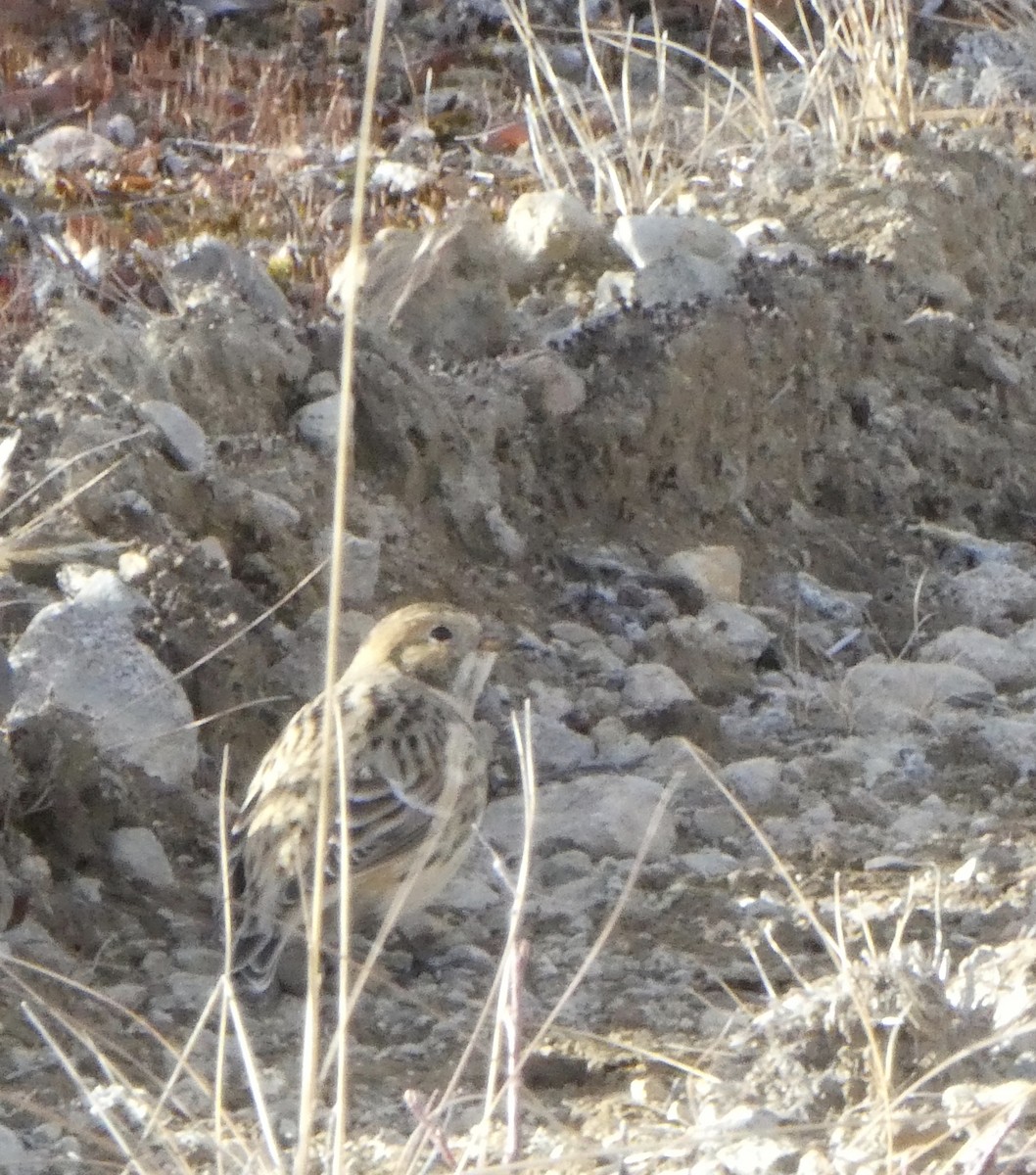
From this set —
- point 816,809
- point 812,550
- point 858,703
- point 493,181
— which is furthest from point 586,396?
point 493,181

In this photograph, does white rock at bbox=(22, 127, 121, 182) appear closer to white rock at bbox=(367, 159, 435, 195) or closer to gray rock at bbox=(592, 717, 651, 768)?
white rock at bbox=(367, 159, 435, 195)

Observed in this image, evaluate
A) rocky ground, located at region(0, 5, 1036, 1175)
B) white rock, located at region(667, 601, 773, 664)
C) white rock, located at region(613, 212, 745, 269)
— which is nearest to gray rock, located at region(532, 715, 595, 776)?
rocky ground, located at region(0, 5, 1036, 1175)

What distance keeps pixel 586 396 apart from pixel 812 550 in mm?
862

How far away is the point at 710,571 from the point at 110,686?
2068 millimetres

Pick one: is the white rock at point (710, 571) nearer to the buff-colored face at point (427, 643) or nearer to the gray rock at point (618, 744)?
the gray rock at point (618, 744)

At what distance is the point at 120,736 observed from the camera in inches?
187

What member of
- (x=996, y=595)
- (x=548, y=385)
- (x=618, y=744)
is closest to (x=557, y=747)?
(x=618, y=744)

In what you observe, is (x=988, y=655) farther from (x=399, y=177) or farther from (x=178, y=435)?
(x=399, y=177)

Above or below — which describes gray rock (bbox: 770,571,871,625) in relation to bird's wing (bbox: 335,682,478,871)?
below

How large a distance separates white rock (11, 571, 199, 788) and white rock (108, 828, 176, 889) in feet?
0.64

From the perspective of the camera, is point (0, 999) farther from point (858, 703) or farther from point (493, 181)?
point (493, 181)

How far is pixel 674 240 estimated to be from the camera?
7594 millimetres

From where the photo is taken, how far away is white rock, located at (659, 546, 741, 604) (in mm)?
6234

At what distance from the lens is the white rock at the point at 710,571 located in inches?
245
